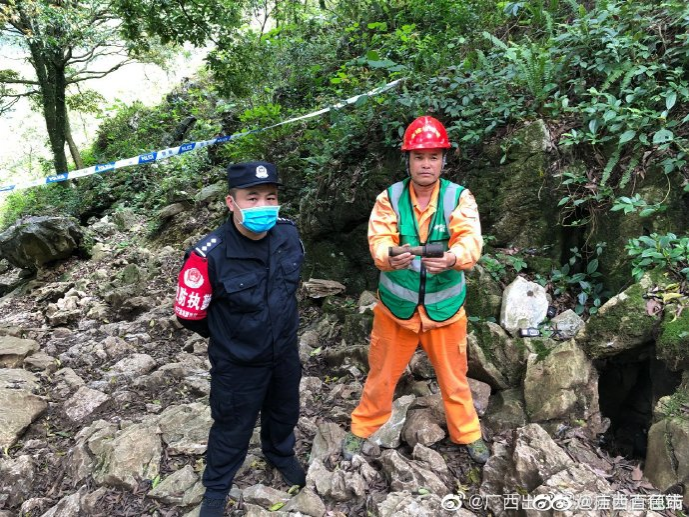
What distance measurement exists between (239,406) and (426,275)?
1.43 m

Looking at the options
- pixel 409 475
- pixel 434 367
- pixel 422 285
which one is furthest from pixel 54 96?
pixel 409 475

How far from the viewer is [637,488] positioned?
8.87 ft

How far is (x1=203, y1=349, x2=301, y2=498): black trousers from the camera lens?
8.84 ft

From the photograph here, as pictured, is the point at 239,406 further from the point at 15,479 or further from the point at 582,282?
the point at 582,282

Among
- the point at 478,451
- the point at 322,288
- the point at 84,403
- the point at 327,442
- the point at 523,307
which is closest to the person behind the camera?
the point at 478,451

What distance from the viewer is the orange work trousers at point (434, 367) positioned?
295cm

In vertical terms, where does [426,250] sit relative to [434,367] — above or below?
above

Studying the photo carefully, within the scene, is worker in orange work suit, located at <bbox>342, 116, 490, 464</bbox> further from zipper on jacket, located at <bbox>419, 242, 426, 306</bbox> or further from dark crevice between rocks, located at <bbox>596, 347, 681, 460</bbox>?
dark crevice between rocks, located at <bbox>596, 347, 681, 460</bbox>

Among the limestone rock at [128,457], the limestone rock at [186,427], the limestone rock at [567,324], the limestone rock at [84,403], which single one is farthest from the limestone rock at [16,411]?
the limestone rock at [567,324]

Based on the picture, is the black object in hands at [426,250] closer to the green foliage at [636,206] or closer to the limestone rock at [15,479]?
the green foliage at [636,206]

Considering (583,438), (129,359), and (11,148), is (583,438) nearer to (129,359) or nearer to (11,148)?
(129,359)

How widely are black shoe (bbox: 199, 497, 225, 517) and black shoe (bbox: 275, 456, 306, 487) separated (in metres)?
0.51

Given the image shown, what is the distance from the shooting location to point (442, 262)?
2.54 metres

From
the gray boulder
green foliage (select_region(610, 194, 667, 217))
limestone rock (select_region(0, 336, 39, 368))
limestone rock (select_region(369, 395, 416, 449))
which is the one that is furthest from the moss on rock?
the gray boulder
